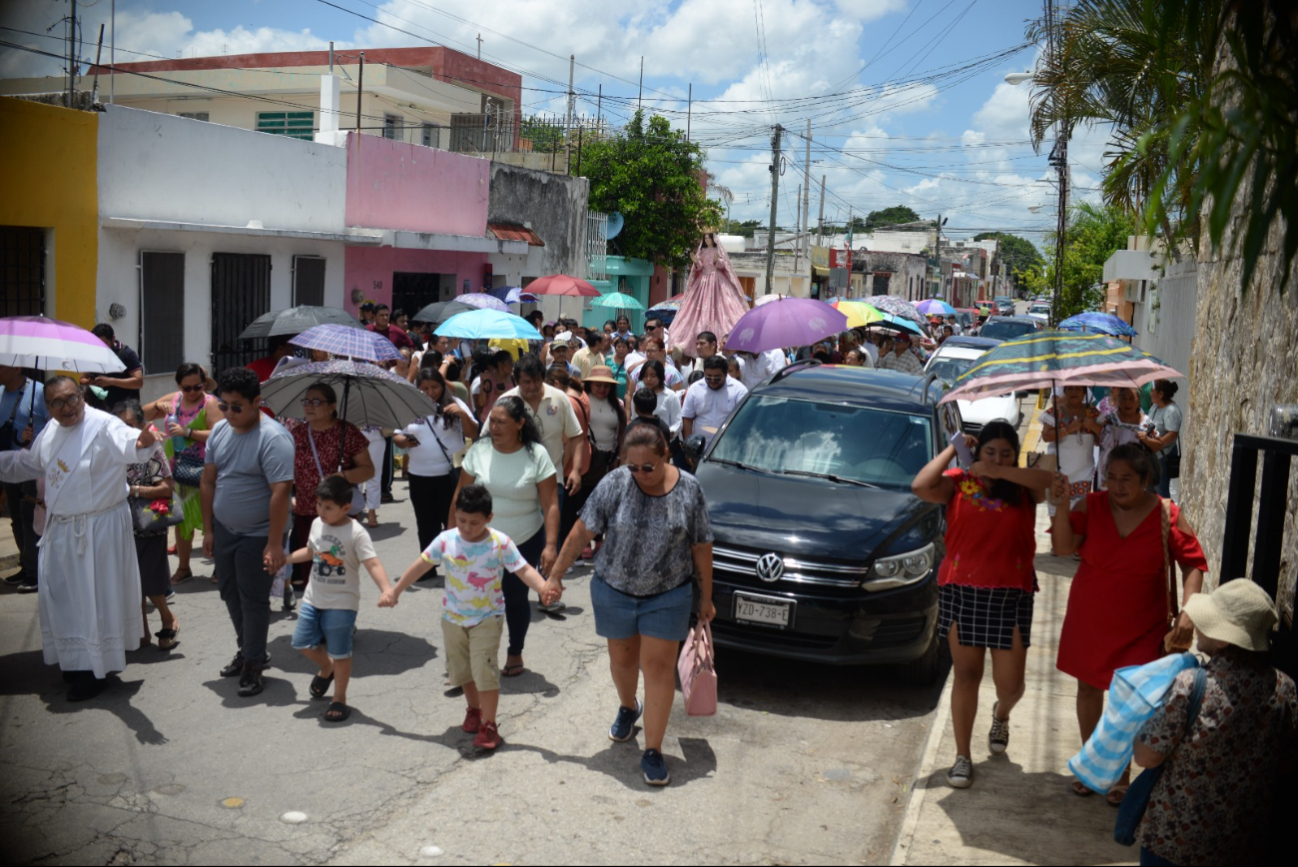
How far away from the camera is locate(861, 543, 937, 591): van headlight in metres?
6.50

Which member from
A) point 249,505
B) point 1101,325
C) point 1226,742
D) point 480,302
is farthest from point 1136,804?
point 480,302

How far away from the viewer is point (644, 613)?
17.9ft

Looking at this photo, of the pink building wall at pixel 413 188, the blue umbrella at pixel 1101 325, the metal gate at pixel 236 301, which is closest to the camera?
the blue umbrella at pixel 1101 325

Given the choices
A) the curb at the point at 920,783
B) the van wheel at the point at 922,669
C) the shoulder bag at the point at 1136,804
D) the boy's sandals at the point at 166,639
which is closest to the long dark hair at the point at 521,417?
the boy's sandals at the point at 166,639

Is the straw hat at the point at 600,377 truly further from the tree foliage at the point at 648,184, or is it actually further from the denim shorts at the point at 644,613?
the tree foliage at the point at 648,184

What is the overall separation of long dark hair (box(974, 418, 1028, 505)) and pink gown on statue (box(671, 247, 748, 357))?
1136 cm

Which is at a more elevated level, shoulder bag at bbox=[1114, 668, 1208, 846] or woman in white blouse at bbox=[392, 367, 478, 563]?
woman in white blouse at bbox=[392, 367, 478, 563]

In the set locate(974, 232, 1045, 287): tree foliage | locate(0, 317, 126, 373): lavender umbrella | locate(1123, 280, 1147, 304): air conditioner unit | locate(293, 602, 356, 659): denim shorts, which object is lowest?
locate(293, 602, 356, 659): denim shorts

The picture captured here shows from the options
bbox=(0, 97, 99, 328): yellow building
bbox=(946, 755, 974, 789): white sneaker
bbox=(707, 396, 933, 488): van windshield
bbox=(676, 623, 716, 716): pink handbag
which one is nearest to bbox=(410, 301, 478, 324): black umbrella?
bbox=(0, 97, 99, 328): yellow building

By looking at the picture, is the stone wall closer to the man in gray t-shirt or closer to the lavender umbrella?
the man in gray t-shirt

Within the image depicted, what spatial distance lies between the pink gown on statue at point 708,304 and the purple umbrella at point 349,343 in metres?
8.65

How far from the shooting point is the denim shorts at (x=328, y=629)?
19.9 ft

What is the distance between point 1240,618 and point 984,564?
1.67 metres

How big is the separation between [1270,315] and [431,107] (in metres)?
31.1
